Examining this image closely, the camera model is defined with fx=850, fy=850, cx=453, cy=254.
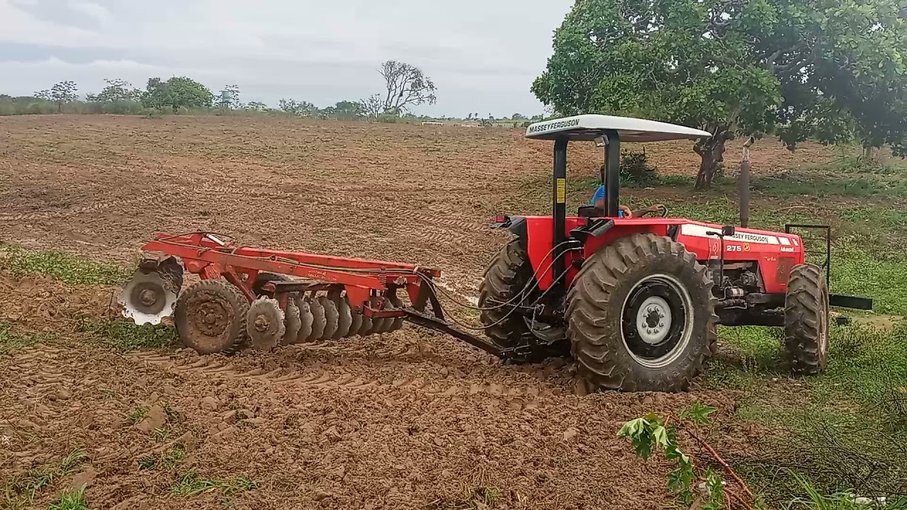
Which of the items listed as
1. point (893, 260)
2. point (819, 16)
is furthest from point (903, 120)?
point (893, 260)

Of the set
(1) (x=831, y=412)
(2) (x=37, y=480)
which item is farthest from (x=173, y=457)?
(1) (x=831, y=412)

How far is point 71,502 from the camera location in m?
3.91

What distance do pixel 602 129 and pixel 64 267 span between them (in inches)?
279

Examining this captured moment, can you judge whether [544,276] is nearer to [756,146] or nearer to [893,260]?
[893,260]

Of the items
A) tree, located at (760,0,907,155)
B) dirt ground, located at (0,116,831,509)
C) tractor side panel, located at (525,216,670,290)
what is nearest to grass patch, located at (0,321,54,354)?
dirt ground, located at (0,116,831,509)

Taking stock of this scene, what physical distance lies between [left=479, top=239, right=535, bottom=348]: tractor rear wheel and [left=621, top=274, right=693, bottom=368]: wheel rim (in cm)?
99

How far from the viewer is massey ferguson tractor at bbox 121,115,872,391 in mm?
6047

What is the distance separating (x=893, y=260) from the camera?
13.4 meters

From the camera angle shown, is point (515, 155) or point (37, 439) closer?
point (37, 439)

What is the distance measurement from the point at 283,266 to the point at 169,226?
8.73 metres

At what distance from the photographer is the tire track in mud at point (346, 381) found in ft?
19.9

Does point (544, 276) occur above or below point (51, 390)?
above

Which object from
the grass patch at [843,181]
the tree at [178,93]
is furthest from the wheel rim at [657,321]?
the tree at [178,93]

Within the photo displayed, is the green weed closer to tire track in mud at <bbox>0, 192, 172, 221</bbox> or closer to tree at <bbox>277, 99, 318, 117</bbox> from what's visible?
tire track in mud at <bbox>0, 192, 172, 221</bbox>
